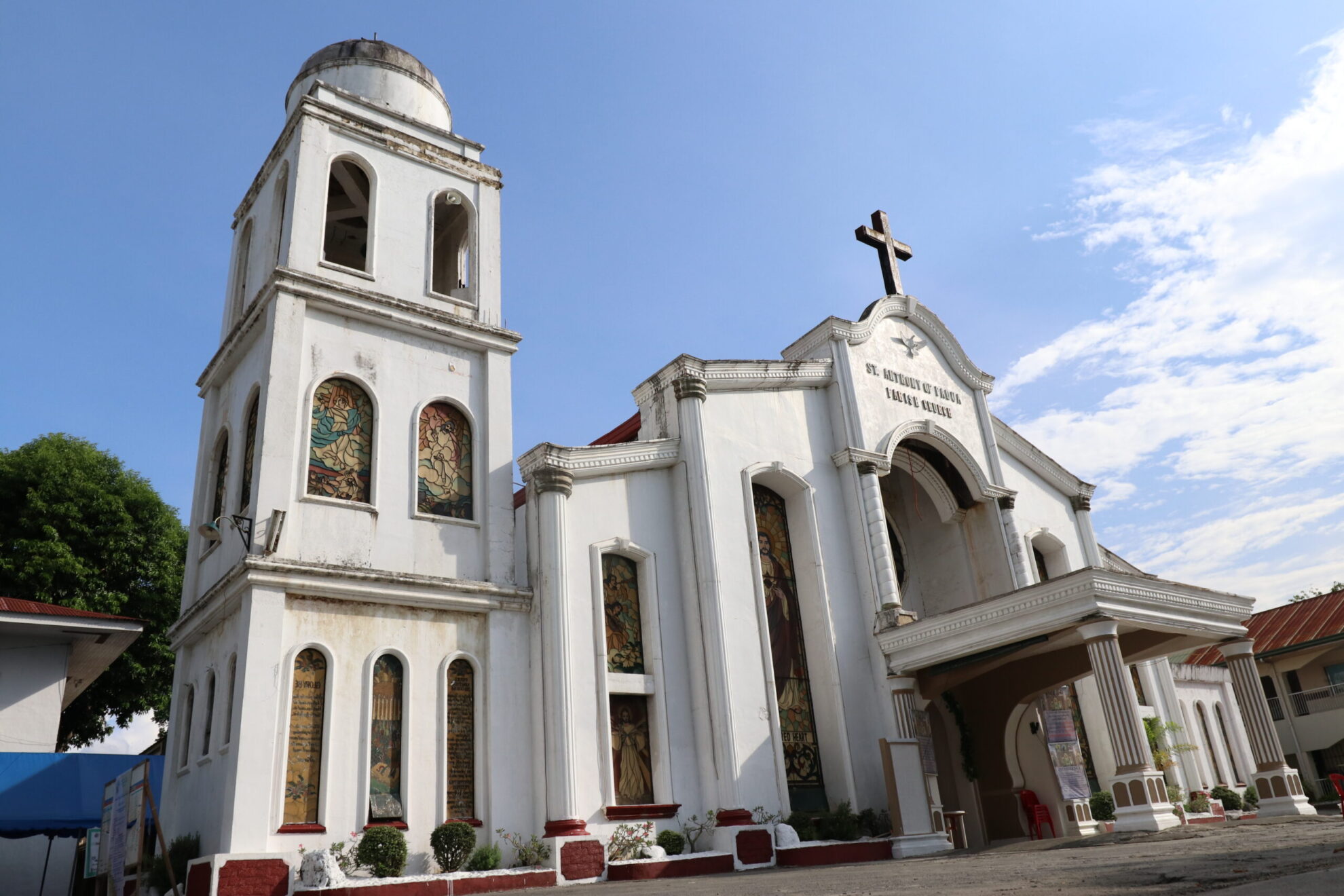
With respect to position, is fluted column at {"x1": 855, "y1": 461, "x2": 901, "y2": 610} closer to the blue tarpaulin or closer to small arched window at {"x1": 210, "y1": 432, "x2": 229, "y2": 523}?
small arched window at {"x1": 210, "y1": 432, "x2": 229, "y2": 523}

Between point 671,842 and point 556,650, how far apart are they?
3.12 metres

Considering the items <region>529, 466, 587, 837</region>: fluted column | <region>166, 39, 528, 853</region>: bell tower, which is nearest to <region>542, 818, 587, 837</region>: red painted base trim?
<region>529, 466, 587, 837</region>: fluted column

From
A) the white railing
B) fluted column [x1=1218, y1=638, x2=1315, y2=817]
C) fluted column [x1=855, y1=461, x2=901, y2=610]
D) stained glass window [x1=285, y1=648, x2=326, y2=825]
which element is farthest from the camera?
the white railing

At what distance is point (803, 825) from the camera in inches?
570

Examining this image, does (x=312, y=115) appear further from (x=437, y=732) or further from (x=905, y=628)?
(x=905, y=628)

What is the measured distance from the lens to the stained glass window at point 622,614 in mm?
15062

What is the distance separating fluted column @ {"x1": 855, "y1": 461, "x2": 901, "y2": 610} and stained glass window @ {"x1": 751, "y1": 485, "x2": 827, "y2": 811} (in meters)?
1.40

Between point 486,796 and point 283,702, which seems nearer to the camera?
point 283,702

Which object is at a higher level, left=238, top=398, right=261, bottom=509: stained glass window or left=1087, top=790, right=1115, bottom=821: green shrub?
left=238, top=398, right=261, bottom=509: stained glass window

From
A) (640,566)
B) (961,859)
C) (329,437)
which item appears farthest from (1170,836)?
(329,437)

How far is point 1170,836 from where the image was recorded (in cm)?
1226

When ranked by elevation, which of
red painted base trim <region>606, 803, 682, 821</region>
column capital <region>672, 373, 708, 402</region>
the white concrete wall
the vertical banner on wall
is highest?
column capital <region>672, 373, 708, 402</region>

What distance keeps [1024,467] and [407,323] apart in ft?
45.7

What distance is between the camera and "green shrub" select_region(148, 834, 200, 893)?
1247 cm
